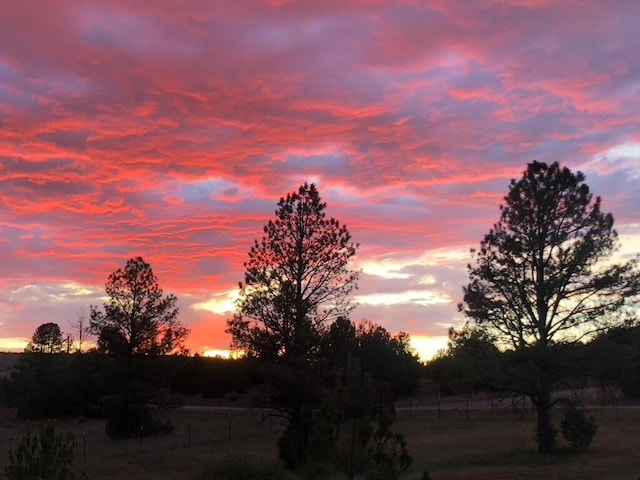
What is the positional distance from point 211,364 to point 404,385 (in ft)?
76.5

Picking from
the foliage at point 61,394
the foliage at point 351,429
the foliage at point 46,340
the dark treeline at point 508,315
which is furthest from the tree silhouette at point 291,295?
the foliage at point 46,340

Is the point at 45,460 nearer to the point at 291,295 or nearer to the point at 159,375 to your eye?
the point at 291,295

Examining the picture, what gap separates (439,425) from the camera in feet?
163

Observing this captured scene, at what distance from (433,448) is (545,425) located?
6966 mm

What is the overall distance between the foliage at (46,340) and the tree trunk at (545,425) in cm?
7016

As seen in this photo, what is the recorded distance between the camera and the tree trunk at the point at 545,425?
31.4 metres

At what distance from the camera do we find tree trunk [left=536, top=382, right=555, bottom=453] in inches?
1235

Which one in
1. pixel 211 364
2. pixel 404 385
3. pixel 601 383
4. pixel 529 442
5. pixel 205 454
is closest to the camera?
pixel 601 383

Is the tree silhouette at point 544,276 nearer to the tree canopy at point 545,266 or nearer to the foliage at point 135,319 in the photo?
the tree canopy at point 545,266

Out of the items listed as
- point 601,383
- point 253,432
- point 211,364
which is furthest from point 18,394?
point 601,383

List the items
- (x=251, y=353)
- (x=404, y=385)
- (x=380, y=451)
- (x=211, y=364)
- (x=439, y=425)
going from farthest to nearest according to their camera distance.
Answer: (x=211, y=364) → (x=404, y=385) → (x=439, y=425) → (x=251, y=353) → (x=380, y=451)

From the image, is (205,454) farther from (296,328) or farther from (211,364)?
(211,364)

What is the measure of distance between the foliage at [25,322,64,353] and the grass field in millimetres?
23698

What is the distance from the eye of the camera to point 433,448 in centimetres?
3672
